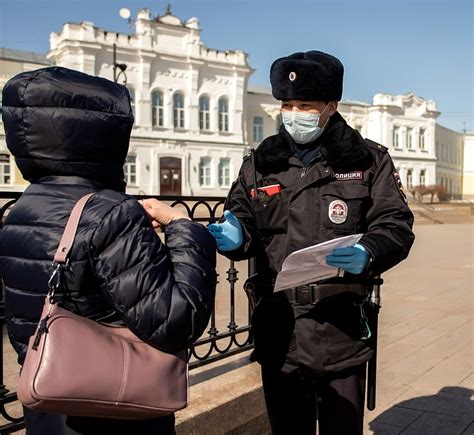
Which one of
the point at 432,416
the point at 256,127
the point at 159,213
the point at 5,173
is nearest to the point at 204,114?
the point at 256,127

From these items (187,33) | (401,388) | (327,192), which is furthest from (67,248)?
(187,33)

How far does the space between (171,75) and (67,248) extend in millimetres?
38944

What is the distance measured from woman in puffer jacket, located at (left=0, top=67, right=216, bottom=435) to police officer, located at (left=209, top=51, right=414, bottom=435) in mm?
713

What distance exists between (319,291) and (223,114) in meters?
40.4

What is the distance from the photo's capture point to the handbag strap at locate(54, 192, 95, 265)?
1451 mm

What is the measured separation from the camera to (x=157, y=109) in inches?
1517

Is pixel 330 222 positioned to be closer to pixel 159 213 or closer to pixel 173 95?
pixel 159 213

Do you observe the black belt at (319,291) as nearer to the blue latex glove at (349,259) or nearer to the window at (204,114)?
the blue latex glove at (349,259)

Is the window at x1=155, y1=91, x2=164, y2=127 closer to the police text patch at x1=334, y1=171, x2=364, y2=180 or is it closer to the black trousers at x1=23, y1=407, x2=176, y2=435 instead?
the police text patch at x1=334, y1=171, x2=364, y2=180

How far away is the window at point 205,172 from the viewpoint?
40.3 m

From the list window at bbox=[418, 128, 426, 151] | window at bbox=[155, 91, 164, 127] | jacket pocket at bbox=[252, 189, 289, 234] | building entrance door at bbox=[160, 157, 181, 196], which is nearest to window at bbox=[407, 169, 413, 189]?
window at bbox=[418, 128, 426, 151]

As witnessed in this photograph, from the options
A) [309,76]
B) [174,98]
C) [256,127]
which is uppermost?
[174,98]

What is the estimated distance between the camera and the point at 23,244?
157 cm

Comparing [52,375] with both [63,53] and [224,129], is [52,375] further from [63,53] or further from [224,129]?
[224,129]
